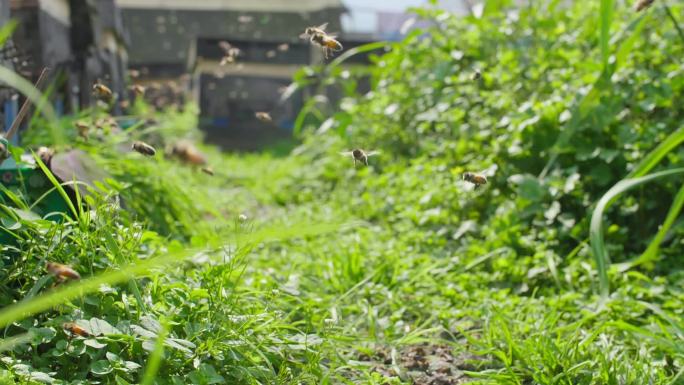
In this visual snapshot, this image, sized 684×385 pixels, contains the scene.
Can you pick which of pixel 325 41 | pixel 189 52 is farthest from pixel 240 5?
pixel 325 41

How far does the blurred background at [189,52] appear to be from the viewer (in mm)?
4888

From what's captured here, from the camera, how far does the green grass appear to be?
6.05ft

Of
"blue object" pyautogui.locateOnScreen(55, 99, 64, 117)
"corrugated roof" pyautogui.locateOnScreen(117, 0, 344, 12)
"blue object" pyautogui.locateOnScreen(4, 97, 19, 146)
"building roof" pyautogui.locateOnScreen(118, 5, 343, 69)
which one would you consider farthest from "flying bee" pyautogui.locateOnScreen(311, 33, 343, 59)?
"building roof" pyautogui.locateOnScreen(118, 5, 343, 69)

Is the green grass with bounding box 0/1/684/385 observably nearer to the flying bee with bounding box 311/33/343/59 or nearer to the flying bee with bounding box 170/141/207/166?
the flying bee with bounding box 311/33/343/59

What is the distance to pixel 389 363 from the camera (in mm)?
2361

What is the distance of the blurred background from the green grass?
86cm

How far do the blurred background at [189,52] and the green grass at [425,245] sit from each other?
2.82 ft

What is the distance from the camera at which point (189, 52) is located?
44.2 ft

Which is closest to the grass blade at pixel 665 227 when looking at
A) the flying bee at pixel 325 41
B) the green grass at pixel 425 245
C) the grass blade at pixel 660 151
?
the green grass at pixel 425 245

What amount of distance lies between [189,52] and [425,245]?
35.3 feet

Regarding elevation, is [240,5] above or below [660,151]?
below

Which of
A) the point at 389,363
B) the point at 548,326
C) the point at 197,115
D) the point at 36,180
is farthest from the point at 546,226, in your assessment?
the point at 197,115

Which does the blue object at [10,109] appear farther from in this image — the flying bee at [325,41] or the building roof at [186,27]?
the building roof at [186,27]

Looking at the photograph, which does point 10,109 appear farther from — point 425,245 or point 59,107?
point 425,245
